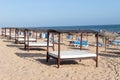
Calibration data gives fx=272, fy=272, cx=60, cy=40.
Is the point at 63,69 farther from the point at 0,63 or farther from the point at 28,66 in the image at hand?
the point at 0,63

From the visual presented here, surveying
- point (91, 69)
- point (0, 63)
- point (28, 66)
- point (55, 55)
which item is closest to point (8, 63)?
point (0, 63)

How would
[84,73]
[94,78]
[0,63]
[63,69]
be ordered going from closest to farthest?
[94,78], [84,73], [63,69], [0,63]

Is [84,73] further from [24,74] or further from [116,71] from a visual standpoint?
[24,74]

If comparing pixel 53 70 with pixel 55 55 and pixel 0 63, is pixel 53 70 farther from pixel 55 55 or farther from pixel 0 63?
pixel 0 63

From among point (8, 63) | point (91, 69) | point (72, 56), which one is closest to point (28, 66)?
point (8, 63)

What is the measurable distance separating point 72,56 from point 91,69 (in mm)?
835

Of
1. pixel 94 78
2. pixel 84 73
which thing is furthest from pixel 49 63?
pixel 94 78

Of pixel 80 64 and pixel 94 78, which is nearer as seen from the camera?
pixel 94 78

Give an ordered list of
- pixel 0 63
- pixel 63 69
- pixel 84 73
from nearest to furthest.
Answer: pixel 84 73 < pixel 63 69 < pixel 0 63

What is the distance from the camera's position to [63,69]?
9711 millimetres

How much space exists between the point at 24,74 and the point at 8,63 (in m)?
2.20

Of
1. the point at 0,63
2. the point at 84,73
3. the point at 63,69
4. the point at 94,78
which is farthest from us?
the point at 0,63

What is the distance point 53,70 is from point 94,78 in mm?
1744

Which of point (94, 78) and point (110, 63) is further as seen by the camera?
A: point (110, 63)
